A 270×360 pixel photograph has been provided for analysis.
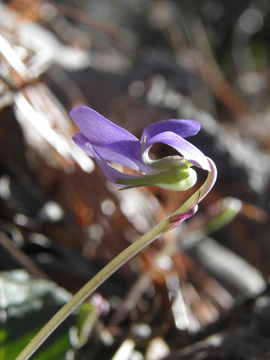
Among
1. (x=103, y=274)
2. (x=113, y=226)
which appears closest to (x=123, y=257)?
(x=103, y=274)

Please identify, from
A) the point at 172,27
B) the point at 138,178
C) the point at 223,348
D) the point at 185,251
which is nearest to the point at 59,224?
the point at 185,251

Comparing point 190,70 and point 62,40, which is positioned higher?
point 62,40

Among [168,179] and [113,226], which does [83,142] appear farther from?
[113,226]

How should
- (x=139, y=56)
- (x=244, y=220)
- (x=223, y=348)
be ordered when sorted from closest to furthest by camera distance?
(x=223, y=348) → (x=244, y=220) → (x=139, y=56)

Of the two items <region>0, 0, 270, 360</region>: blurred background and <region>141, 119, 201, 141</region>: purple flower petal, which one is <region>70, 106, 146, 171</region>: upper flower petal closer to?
<region>141, 119, 201, 141</region>: purple flower petal

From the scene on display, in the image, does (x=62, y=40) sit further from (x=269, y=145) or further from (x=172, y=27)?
(x=172, y=27)

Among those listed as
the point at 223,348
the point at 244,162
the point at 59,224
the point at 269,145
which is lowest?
the point at 269,145

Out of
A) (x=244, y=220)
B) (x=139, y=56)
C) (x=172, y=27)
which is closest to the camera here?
(x=244, y=220)
